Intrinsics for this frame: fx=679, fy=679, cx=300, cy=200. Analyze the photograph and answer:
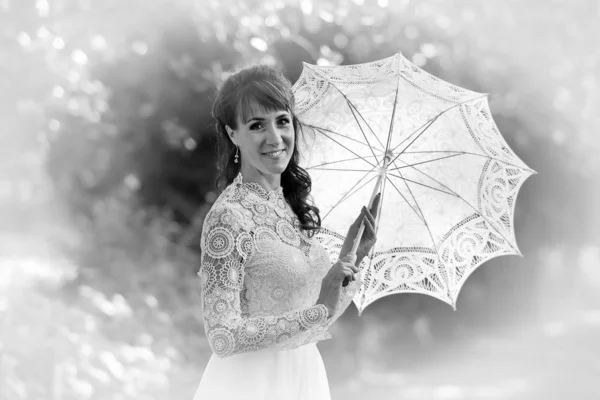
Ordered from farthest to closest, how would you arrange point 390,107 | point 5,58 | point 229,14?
point 229,14 < point 5,58 < point 390,107

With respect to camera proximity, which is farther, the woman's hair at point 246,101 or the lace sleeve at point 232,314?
the woman's hair at point 246,101

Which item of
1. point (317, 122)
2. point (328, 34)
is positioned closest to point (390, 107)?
point (317, 122)

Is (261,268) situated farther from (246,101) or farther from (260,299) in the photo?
(246,101)

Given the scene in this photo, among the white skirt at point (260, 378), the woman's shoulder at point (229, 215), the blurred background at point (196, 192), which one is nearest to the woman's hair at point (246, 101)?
the woman's shoulder at point (229, 215)

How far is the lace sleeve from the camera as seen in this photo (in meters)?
1.38

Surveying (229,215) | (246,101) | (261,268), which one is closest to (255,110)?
(246,101)

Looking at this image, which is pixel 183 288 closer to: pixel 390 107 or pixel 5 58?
pixel 5 58

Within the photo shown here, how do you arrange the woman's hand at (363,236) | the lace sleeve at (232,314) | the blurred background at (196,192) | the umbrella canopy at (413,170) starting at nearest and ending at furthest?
1. the lace sleeve at (232,314)
2. the woman's hand at (363,236)
3. the umbrella canopy at (413,170)
4. the blurred background at (196,192)

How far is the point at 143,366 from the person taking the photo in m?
3.45

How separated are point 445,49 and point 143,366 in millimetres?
2282

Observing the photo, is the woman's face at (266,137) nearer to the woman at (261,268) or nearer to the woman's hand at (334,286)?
the woman at (261,268)

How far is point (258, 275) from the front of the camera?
1.49 m

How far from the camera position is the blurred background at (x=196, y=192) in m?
3.36

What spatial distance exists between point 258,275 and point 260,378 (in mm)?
250
